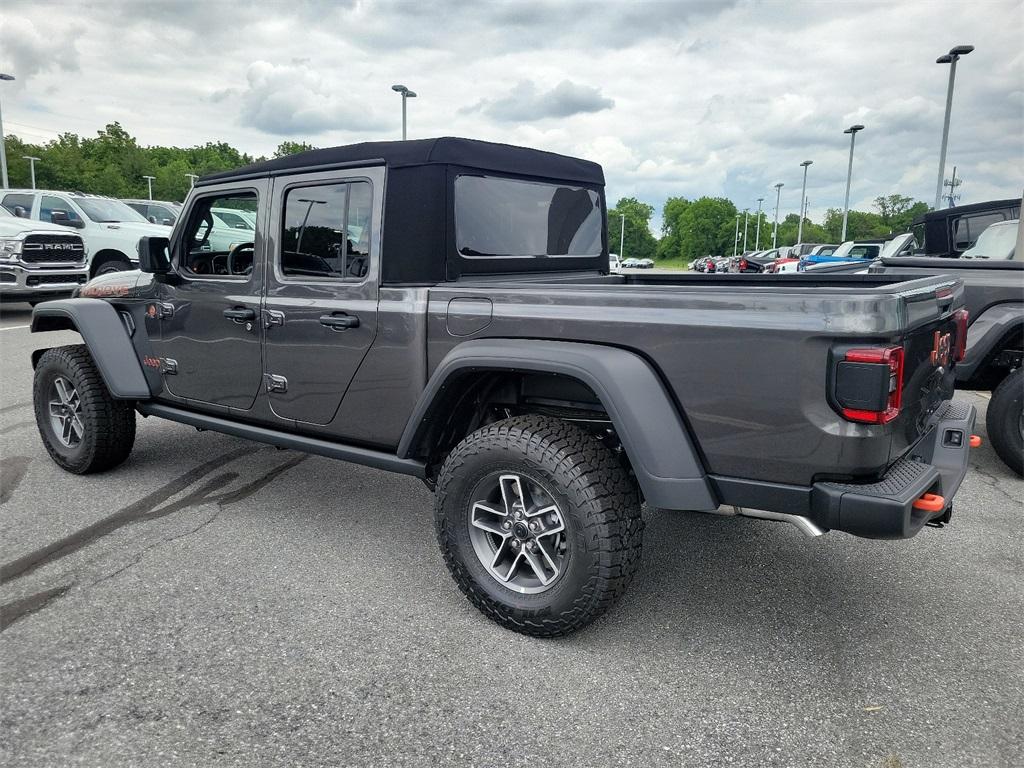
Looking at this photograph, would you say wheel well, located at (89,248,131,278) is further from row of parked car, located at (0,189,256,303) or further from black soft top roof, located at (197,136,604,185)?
black soft top roof, located at (197,136,604,185)

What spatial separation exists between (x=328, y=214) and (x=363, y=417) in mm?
954

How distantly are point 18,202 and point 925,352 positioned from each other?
16183 mm

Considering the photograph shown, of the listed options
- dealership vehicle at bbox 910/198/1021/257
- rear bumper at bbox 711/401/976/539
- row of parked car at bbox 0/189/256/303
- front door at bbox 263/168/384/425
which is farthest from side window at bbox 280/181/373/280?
row of parked car at bbox 0/189/256/303

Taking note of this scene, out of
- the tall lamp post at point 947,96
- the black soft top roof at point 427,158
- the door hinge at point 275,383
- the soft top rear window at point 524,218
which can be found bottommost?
the door hinge at point 275,383

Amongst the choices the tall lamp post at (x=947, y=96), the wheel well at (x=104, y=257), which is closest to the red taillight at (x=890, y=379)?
the wheel well at (x=104, y=257)

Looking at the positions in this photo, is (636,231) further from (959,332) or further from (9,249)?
(959,332)

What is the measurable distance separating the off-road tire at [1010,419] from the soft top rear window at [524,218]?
2.84 metres

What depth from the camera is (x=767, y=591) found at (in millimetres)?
3258

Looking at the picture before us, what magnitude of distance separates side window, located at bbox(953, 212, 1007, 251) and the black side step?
774 cm

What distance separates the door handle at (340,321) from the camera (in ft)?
10.6

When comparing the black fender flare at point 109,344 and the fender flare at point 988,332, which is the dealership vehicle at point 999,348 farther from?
the black fender flare at point 109,344

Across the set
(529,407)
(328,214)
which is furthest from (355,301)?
(529,407)

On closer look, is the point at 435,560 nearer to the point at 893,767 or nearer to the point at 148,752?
the point at 148,752

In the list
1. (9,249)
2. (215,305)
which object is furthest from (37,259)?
(215,305)
